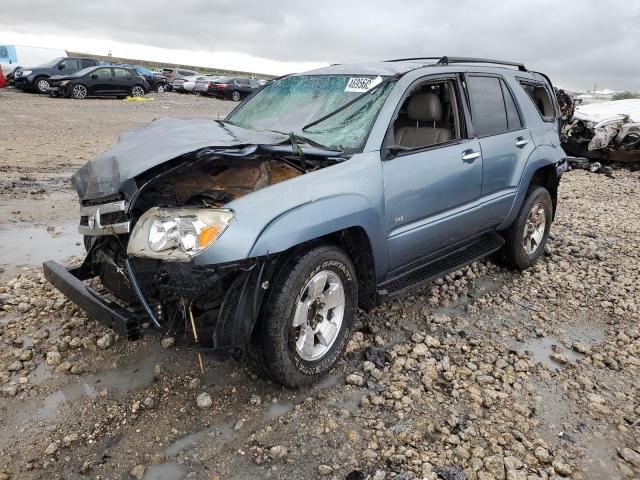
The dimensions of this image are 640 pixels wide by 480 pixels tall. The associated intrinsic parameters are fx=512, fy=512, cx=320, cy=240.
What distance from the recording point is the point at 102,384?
3.03 m

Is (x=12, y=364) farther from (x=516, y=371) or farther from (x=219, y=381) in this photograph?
(x=516, y=371)

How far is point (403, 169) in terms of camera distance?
3.37 metres

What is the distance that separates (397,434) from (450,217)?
1.73 meters

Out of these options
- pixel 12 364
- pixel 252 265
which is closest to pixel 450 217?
pixel 252 265

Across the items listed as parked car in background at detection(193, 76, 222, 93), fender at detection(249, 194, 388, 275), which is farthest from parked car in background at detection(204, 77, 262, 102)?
fender at detection(249, 194, 388, 275)

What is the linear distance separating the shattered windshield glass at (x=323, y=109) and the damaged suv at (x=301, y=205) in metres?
0.01

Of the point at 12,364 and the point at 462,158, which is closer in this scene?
the point at 12,364

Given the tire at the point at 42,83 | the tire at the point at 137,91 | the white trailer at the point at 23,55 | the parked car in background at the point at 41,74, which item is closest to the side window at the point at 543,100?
the tire at the point at 137,91

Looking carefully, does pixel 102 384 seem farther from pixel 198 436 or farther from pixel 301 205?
pixel 301 205

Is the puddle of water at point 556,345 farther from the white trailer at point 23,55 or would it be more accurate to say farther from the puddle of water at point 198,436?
the white trailer at point 23,55

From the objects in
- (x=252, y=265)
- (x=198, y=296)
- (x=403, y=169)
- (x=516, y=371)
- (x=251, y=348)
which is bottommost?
(x=516, y=371)

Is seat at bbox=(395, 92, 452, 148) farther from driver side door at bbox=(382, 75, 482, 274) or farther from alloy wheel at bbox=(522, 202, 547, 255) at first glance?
alloy wheel at bbox=(522, 202, 547, 255)

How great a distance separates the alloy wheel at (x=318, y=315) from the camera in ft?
9.66

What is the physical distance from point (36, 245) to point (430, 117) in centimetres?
399
